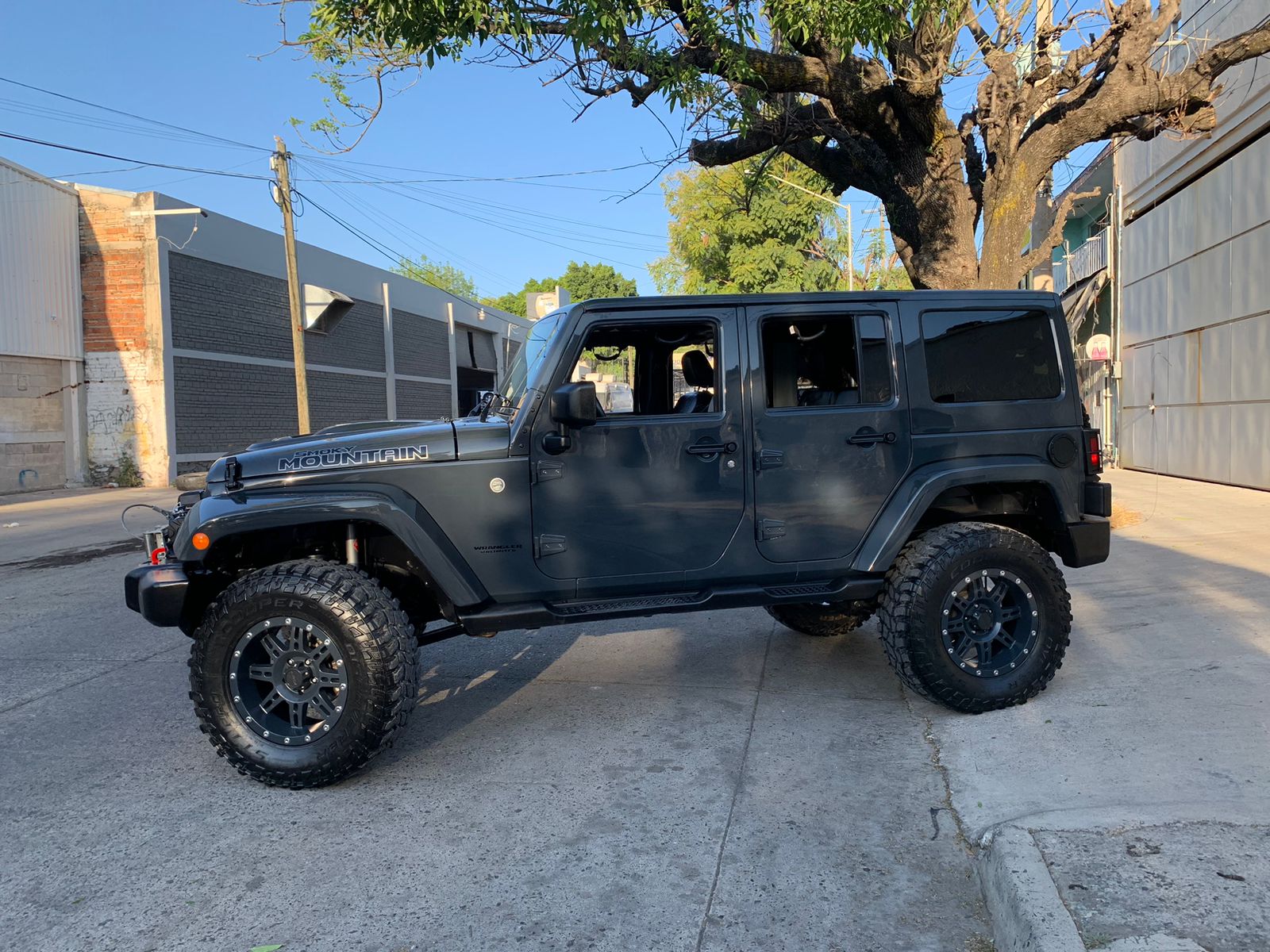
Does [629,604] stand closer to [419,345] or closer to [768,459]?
[768,459]

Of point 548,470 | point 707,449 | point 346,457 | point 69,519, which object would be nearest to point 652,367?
point 707,449

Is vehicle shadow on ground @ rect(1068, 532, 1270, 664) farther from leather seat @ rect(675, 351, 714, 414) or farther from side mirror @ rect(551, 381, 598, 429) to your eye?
side mirror @ rect(551, 381, 598, 429)

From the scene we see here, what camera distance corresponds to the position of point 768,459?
452 cm

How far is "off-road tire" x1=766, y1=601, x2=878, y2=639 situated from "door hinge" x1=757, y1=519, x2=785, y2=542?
137cm

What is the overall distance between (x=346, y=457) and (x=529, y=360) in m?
1.05

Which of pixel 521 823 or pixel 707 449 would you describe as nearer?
pixel 521 823

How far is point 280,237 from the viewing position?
920 inches

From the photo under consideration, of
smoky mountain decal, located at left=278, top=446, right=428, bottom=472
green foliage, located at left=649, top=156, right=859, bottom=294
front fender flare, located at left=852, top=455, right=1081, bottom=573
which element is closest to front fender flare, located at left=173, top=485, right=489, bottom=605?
smoky mountain decal, located at left=278, top=446, right=428, bottom=472

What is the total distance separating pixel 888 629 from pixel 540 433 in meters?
1.99

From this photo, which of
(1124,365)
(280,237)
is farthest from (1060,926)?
(280,237)

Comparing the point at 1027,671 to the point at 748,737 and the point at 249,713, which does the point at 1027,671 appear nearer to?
the point at 748,737

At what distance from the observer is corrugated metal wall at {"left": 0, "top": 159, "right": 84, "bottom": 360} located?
18297 millimetres

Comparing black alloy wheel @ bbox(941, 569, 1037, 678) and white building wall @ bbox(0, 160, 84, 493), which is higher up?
white building wall @ bbox(0, 160, 84, 493)

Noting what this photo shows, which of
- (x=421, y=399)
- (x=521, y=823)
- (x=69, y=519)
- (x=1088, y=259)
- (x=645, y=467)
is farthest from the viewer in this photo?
(x=421, y=399)
